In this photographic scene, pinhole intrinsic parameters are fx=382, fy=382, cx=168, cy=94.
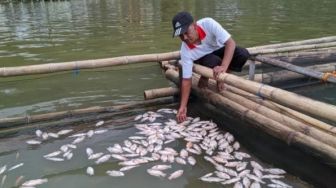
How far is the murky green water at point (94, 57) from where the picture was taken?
5211 millimetres

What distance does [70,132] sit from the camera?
6297 millimetres

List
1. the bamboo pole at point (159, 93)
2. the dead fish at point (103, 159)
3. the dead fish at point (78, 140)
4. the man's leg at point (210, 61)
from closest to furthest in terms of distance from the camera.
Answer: the dead fish at point (103, 159) → the dead fish at point (78, 140) → the man's leg at point (210, 61) → the bamboo pole at point (159, 93)

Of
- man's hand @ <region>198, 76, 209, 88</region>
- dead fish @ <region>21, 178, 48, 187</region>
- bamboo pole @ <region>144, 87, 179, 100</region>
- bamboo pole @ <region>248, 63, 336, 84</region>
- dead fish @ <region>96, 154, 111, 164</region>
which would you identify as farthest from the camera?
bamboo pole @ <region>248, 63, 336, 84</region>

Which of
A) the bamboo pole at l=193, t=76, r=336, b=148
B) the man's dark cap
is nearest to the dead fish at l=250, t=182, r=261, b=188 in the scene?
the bamboo pole at l=193, t=76, r=336, b=148

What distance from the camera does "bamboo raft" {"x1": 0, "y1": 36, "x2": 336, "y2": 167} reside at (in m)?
4.59

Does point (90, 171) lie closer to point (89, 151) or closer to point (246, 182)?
point (89, 151)

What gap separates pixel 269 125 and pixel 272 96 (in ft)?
2.07

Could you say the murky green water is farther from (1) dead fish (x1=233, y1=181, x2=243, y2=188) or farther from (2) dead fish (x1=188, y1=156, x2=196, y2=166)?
(1) dead fish (x1=233, y1=181, x2=243, y2=188)

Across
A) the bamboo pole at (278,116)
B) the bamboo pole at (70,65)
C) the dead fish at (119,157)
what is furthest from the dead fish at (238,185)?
the bamboo pole at (70,65)

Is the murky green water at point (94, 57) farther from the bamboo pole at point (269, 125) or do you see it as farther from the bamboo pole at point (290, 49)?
the bamboo pole at point (290, 49)

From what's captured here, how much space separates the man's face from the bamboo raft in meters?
0.50

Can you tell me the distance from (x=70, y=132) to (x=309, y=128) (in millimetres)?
3702

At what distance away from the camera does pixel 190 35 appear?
5.90 meters

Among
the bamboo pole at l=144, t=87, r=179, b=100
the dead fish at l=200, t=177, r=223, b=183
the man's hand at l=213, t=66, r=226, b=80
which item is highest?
the man's hand at l=213, t=66, r=226, b=80
